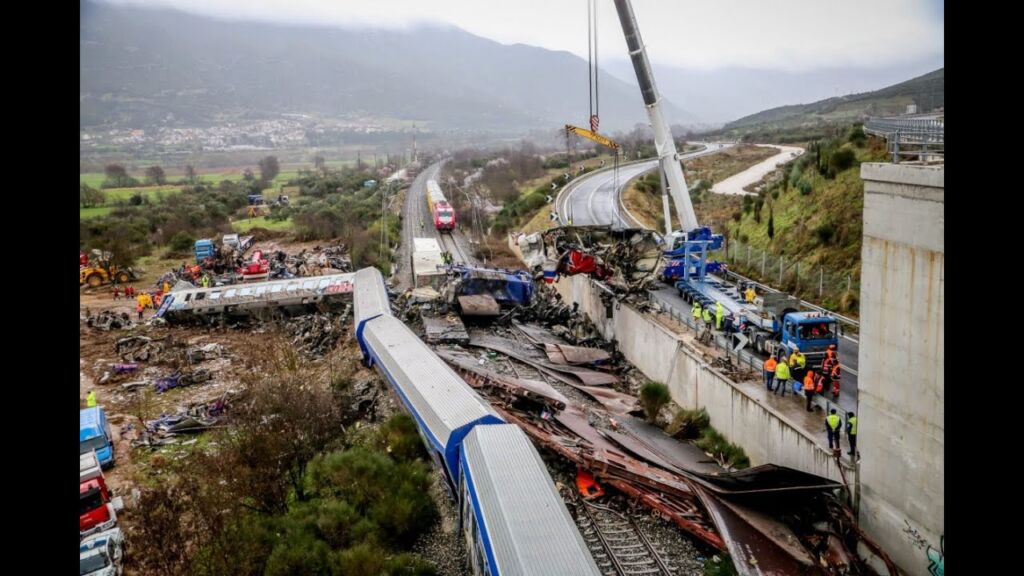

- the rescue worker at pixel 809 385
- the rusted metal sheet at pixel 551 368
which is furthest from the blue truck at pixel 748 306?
the rusted metal sheet at pixel 551 368

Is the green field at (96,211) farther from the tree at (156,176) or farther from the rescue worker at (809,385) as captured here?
the rescue worker at (809,385)

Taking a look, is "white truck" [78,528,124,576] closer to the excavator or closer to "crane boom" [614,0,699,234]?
"crane boom" [614,0,699,234]

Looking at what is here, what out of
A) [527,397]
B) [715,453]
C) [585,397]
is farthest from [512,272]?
[715,453]

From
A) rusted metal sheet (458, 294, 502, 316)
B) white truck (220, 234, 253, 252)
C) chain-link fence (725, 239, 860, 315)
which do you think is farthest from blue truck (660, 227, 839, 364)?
white truck (220, 234, 253, 252)

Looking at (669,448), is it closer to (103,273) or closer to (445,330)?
(445,330)

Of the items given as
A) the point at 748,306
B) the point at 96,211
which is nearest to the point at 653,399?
the point at 748,306

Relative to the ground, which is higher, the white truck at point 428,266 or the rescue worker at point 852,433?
the white truck at point 428,266
